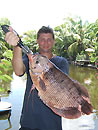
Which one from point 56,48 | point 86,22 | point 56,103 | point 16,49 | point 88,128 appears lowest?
point 88,128

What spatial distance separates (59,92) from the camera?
5.14ft

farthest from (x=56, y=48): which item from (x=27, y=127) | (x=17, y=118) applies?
(x=27, y=127)

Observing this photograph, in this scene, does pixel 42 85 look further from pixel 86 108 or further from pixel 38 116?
pixel 38 116

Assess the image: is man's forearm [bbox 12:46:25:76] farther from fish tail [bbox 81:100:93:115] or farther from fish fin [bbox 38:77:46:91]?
fish tail [bbox 81:100:93:115]

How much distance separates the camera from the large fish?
5.08 feet

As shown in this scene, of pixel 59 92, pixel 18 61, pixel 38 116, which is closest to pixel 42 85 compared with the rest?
pixel 59 92

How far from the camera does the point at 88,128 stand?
5.35 m

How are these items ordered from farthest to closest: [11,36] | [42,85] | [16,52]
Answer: [16,52], [11,36], [42,85]

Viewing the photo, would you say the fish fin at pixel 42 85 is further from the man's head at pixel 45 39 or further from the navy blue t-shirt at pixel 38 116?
the man's head at pixel 45 39

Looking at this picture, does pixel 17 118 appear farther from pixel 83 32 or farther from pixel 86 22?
pixel 86 22

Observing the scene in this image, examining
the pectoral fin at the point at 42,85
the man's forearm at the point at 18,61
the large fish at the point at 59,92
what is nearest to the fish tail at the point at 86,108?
the large fish at the point at 59,92

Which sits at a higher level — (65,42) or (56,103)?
(65,42)

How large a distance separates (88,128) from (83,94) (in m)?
4.12

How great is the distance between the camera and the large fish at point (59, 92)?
5.08 feet
